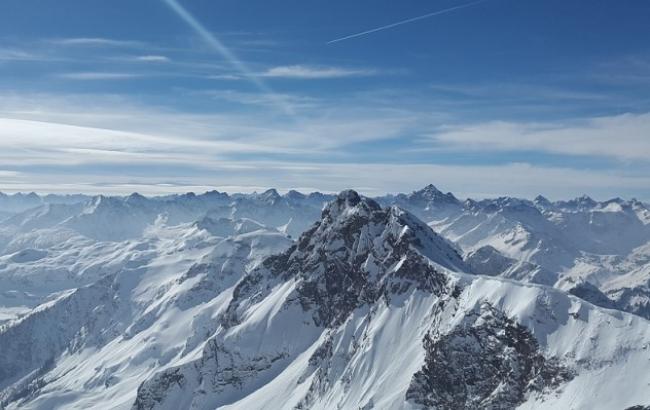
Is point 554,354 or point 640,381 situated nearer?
point 640,381

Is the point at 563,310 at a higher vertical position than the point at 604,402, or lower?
higher

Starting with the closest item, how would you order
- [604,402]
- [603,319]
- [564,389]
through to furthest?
[604,402], [564,389], [603,319]

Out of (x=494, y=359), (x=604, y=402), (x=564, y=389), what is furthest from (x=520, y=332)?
(x=604, y=402)

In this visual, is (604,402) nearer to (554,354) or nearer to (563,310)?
(554,354)

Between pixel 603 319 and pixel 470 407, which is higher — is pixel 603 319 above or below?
above

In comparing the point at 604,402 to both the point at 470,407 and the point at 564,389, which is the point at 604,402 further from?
the point at 470,407

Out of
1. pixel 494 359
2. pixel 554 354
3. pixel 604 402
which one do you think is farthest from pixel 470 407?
pixel 604 402

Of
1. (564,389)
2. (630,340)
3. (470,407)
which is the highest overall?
(630,340)

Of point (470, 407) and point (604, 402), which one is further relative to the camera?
point (470, 407)

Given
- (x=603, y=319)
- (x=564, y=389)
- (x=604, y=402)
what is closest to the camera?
(x=604, y=402)
